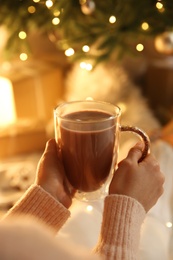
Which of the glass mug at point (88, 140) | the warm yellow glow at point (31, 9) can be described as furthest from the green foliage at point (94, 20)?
the glass mug at point (88, 140)

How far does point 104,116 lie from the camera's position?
0.80 m

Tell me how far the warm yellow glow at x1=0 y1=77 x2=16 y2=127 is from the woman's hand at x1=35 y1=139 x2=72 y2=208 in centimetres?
101

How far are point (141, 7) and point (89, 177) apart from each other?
80cm

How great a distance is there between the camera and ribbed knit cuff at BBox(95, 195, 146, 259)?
65cm

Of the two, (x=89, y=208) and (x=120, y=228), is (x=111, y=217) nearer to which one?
(x=120, y=228)

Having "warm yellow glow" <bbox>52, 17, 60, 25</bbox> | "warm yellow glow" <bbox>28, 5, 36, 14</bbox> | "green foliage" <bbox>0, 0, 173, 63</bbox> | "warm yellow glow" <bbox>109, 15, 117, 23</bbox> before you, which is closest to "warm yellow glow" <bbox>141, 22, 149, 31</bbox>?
"green foliage" <bbox>0, 0, 173, 63</bbox>

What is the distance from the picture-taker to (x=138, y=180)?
28.9 inches

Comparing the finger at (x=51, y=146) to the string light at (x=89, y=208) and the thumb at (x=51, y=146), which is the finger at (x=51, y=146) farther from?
the string light at (x=89, y=208)

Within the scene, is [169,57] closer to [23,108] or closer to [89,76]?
[89,76]

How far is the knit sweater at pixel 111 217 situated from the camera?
2.16 ft

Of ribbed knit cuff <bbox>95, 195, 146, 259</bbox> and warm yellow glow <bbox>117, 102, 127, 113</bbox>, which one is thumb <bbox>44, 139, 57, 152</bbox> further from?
warm yellow glow <bbox>117, 102, 127, 113</bbox>

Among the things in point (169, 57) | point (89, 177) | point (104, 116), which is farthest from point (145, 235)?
point (169, 57)

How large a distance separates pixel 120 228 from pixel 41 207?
0.57 feet

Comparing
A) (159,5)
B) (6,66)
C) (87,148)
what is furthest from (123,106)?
(87,148)
